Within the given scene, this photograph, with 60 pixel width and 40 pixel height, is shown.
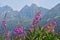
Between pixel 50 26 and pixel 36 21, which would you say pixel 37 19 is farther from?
pixel 50 26

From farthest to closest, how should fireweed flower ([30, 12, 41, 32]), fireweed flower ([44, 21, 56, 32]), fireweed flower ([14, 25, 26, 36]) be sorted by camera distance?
fireweed flower ([44, 21, 56, 32]), fireweed flower ([14, 25, 26, 36]), fireweed flower ([30, 12, 41, 32])

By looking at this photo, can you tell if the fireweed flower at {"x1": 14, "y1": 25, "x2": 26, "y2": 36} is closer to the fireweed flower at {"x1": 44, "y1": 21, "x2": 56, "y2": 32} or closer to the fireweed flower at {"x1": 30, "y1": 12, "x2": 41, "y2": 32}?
the fireweed flower at {"x1": 30, "y1": 12, "x2": 41, "y2": 32}

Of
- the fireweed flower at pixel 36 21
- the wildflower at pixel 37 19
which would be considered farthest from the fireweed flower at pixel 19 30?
the wildflower at pixel 37 19

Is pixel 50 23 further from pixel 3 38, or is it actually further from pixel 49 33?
pixel 3 38

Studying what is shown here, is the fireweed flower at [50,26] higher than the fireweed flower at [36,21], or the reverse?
the fireweed flower at [36,21]

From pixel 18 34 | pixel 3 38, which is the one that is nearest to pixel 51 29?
pixel 18 34

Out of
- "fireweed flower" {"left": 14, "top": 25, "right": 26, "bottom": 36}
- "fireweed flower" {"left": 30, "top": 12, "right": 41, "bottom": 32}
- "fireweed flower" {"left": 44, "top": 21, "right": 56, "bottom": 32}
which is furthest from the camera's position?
"fireweed flower" {"left": 44, "top": 21, "right": 56, "bottom": 32}

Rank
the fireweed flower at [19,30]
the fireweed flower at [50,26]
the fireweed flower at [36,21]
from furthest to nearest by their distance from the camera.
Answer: the fireweed flower at [50,26], the fireweed flower at [19,30], the fireweed flower at [36,21]

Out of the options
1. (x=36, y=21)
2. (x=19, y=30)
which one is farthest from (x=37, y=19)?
(x=19, y=30)

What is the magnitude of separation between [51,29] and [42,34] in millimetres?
330

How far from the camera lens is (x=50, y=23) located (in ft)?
21.9

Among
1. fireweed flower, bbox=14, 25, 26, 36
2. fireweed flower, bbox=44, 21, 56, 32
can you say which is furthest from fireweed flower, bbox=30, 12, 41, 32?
fireweed flower, bbox=44, 21, 56, 32

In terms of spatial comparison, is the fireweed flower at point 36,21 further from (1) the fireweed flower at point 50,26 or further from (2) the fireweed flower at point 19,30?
(1) the fireweed flower at point 50,26

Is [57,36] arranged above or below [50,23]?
below
